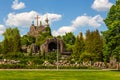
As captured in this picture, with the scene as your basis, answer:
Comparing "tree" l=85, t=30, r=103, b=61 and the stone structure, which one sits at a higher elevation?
the stone structure

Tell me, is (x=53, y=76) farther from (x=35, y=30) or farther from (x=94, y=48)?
(x=35, y=30)

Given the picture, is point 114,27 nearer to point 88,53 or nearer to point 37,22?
point 88,53

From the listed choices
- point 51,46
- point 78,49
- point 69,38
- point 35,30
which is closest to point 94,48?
point 78,49

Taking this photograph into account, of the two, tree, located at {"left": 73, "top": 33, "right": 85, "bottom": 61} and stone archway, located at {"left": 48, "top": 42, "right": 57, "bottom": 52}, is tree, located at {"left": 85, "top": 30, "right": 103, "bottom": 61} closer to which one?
tree, located at {"left": 73, "top": 33, "right": 85, "bottom": 61}

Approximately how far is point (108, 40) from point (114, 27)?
270 cm

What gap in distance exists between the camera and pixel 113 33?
5897 centimetres

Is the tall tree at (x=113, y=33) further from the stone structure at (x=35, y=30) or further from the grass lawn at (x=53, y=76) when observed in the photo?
the stone structure at (x=35, y=30)

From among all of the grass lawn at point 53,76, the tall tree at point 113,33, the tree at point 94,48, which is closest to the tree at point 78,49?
the tree at point 94,48

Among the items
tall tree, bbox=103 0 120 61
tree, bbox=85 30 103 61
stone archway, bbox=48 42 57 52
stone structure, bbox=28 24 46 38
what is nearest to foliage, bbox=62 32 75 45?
stone structure, bbox=28 24 46 38

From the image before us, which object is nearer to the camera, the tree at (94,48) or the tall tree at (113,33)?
the tall tree at (113,33)

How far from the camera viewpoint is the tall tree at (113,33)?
58.0 m

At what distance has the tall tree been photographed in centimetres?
5803

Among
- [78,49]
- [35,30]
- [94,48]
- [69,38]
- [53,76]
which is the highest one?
[35,30]

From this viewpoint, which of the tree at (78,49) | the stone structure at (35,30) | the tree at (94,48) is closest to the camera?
the tree at (94,48)
